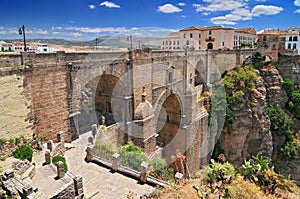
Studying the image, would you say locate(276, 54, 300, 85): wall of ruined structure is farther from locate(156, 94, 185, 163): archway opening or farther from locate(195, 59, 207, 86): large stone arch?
locate(156, 94, 185, 163): archway opening

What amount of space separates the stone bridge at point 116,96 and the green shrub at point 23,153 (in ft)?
2.62

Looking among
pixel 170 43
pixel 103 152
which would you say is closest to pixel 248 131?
pixel 170 43

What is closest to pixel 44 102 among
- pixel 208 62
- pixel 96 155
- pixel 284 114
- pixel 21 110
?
pixel 21 110

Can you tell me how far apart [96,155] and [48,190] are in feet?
11.9

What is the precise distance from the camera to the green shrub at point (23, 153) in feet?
31.6

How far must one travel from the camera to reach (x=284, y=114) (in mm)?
27781

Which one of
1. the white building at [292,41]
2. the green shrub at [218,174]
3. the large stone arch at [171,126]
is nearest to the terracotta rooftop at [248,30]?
the white building at [292,41]

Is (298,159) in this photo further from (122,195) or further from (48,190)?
(48,190)

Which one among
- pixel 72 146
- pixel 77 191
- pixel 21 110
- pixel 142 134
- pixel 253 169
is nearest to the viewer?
pixel 77 191

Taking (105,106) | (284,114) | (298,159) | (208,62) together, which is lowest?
(298,159)

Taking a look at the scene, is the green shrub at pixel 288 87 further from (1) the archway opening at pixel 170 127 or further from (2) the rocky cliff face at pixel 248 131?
(1) the archway opening at pixel 170 127

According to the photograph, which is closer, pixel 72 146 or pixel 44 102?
pixel 44 102

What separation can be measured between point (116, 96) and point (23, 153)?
7264mm

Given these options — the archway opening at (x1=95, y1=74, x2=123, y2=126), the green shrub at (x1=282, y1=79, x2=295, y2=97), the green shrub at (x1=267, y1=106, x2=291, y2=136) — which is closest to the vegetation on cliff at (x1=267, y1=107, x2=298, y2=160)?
the green shrub at (x1=267, y1=106, x2=291, y2=136)
